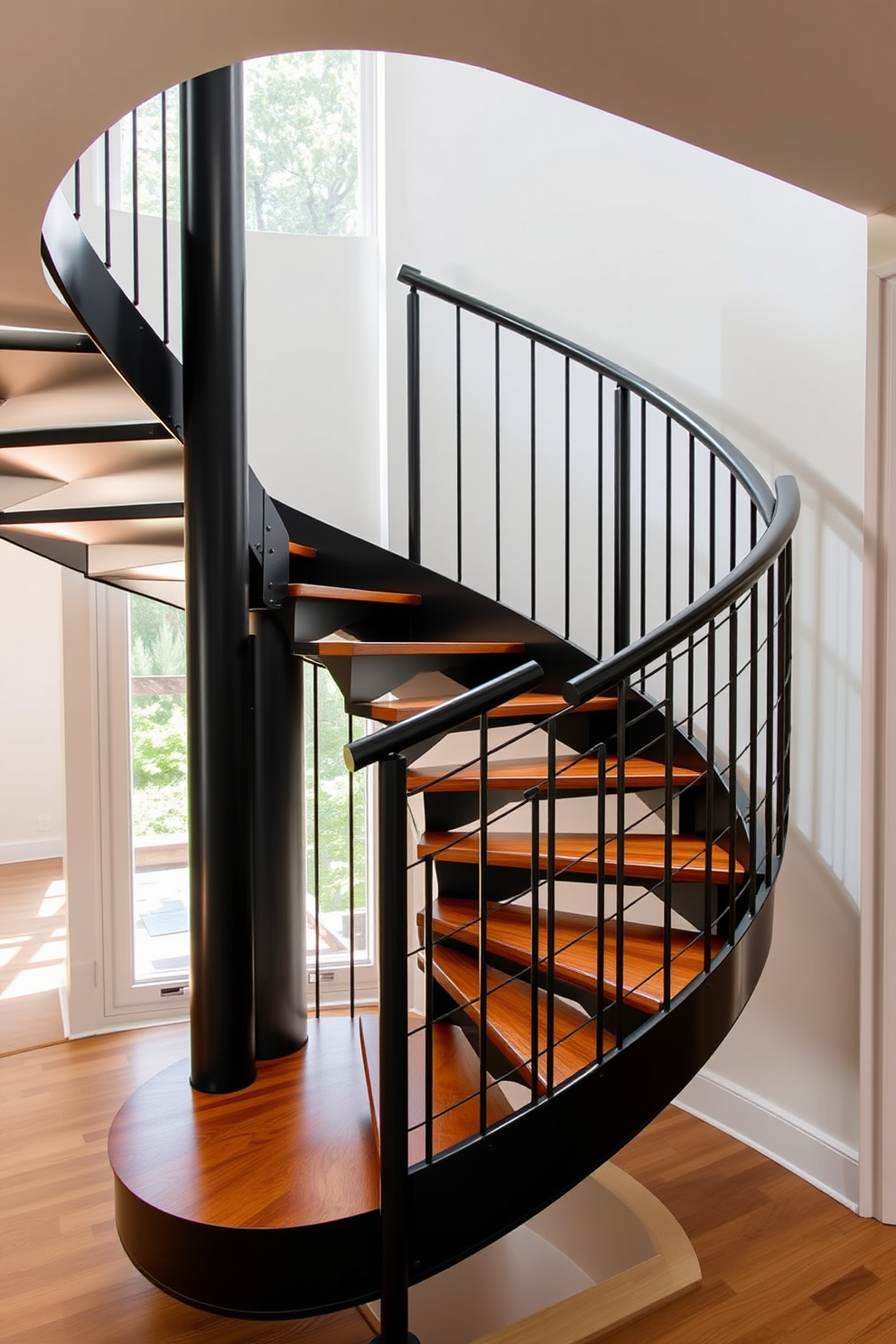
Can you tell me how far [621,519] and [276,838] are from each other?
148 centimetres

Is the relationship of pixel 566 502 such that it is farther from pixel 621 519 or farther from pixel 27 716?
pixel 27 716

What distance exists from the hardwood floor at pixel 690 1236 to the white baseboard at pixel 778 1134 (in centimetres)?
4

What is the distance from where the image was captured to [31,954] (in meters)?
4.75

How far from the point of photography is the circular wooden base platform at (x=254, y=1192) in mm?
1803

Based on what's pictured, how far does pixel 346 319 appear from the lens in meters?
4.18

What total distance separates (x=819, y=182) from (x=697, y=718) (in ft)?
5.34

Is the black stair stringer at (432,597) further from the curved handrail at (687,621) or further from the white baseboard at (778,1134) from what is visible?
the white baseboard at (778,1134)

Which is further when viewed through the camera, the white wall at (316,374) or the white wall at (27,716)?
the white wall at (27,716)

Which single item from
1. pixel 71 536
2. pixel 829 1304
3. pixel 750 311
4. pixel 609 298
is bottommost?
pixel 829 1304

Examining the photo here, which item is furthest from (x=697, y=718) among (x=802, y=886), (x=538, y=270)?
(x=538, y=270)

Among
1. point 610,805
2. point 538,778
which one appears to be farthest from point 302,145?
point 538,778

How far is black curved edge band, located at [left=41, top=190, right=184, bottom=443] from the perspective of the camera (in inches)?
75.6

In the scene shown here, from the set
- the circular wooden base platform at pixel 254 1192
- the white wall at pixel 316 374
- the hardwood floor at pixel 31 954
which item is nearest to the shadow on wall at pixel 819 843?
the circular wooden base platform at pixel 254 1192

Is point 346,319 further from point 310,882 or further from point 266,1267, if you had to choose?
point 266,1267
